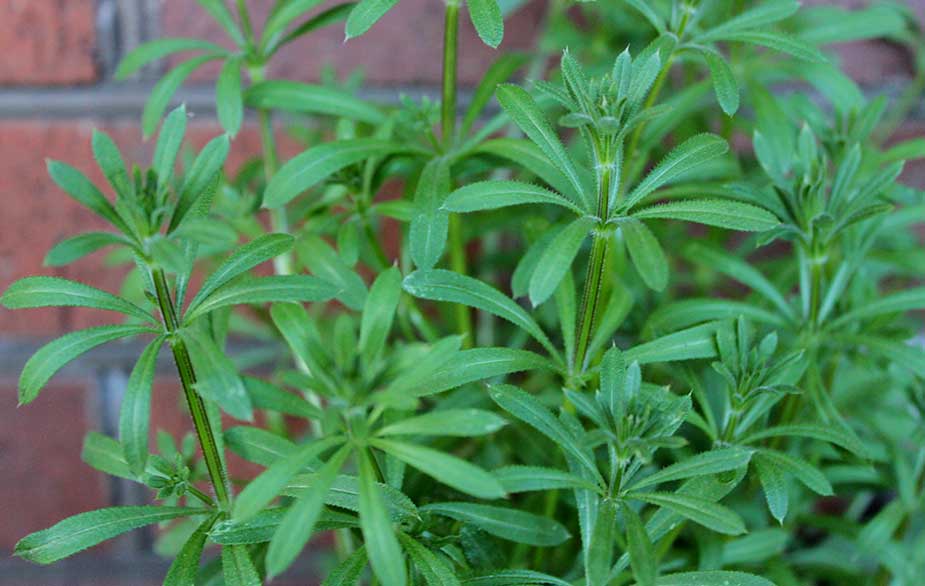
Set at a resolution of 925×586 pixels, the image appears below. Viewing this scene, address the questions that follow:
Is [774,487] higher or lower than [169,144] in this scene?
lower

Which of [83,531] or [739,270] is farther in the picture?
[739,270]

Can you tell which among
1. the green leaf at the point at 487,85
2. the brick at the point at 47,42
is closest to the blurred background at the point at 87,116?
the brick at the point at 47,42

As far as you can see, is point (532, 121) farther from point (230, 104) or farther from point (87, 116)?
point (87, 116)

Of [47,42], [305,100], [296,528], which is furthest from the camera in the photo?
[47,42]

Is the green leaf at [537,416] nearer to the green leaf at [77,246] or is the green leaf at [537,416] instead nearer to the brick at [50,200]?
the green leaf at [77,246]

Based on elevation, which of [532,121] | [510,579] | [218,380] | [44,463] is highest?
[532,121]

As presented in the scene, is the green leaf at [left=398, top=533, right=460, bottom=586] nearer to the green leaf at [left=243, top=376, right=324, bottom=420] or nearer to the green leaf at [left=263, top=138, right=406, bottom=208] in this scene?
the green leaf at [left=243, top=376, right=324, bottom=420]

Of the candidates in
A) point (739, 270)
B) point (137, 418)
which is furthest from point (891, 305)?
point (137, 418)
